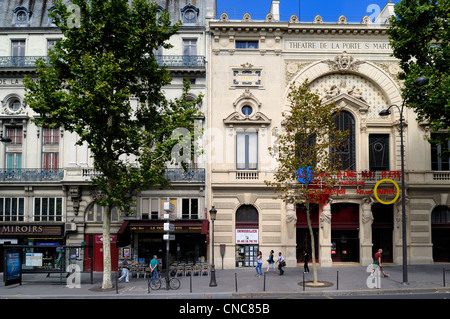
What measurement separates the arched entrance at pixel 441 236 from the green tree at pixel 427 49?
7507 millimetres

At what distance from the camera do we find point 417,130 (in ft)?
96.7

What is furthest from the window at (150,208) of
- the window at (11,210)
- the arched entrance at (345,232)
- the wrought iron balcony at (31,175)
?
the arched entrance at (345,232)

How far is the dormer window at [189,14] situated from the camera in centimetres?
3103

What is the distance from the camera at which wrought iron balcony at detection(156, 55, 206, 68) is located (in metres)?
29.7

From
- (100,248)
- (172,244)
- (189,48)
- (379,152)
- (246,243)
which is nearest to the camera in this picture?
(246,243)

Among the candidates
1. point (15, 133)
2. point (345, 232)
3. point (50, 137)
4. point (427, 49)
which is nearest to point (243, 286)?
point (345, 232)

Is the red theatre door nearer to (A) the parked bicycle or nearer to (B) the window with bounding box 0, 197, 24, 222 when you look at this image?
(B) the window with bounding box 0, 197, 24, 222

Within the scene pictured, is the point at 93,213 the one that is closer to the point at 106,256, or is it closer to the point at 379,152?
the point at 106,256

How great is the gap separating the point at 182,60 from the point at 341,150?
13114mm

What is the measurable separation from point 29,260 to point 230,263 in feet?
40.9

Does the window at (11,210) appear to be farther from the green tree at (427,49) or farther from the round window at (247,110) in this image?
the green tree at (427,49)

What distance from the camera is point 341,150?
97.3 ft

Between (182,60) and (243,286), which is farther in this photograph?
(182,60)

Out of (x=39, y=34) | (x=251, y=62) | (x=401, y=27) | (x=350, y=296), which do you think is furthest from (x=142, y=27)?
(x=350, y=296)
